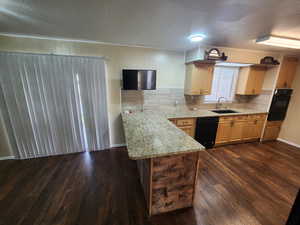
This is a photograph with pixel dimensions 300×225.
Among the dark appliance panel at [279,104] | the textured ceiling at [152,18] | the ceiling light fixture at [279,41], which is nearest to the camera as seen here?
the textured ceiling at [152,18]

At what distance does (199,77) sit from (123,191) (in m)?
2.86

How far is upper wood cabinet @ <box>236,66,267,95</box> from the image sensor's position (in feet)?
11.0

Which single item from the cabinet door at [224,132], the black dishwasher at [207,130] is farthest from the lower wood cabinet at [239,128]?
the black dishwasher at [207,130]

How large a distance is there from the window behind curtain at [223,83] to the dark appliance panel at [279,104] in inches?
39.0

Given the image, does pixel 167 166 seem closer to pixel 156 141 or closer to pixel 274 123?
pixel 156 141

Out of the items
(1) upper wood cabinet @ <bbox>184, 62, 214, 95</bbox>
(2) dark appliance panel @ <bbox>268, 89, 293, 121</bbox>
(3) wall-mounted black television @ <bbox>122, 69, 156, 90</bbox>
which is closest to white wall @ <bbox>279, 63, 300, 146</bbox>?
(2) dark appliance panel @ <bbox>268, 89, 293, 121</bbox>

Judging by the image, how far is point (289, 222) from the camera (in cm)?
70

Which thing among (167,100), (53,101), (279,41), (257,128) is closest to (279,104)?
(257,128)

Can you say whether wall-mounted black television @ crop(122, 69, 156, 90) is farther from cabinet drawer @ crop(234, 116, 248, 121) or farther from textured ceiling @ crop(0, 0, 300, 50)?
cabinet drawer @ crop(234, 116, 248, 121)

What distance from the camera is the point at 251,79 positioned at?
338cm

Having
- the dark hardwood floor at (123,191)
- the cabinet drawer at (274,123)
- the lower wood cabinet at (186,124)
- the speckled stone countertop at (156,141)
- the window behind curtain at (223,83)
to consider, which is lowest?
the dark hardwood floor at (123,191)

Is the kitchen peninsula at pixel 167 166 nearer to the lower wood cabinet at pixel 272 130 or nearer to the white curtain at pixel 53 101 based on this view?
the white curtain at pixel 53 101

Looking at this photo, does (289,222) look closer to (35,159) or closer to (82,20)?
(82,20)

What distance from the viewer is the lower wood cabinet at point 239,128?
3148 mm
